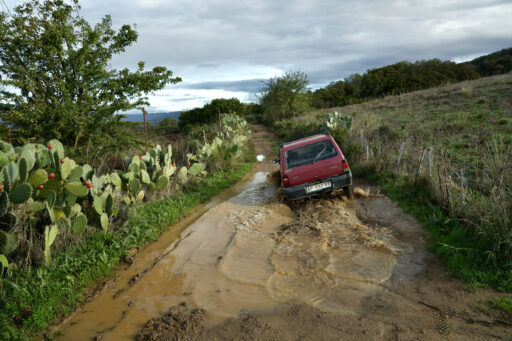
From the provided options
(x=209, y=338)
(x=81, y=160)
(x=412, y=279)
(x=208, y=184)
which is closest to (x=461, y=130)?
(x=208, y=184)

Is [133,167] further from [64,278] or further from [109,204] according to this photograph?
[64,278]

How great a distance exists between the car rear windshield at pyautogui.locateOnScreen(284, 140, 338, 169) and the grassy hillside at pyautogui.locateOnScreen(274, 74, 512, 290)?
6.76ft

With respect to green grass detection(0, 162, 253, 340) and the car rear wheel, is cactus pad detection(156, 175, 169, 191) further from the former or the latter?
the car rear wheel

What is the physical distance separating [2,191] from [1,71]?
31.5 feet

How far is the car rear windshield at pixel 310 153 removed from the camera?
7.71 m

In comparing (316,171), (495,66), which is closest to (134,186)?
(316,171)

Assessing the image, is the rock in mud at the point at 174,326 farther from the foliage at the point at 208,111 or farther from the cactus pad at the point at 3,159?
the foliage at the point at 208,111

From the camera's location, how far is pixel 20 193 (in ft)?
14.4

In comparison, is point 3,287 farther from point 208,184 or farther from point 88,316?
point 208,184

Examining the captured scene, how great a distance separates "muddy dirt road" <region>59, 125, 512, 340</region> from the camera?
338 cm

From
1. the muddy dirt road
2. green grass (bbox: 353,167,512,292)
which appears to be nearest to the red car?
the muddy dirt road

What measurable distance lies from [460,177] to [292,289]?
138 inches

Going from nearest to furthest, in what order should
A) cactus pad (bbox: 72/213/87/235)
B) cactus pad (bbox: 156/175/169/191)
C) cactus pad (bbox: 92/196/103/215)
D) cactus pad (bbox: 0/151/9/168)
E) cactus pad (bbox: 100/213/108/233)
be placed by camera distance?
cactus pad (bbox: 0/151/9/168) < cactus pad (bbox: 72/213/87/235) < cactus pad (bbox: 92/196/103/215) < cactus pad (bbox: 100/213/108/233) < cactus pad (bbox: 156/175/169/191)

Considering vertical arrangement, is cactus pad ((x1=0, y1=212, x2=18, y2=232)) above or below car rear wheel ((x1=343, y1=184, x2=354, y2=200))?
above
